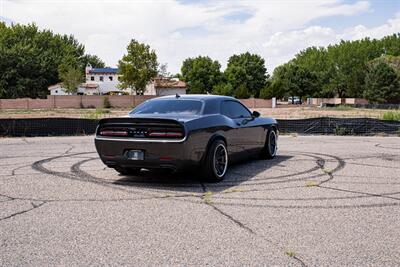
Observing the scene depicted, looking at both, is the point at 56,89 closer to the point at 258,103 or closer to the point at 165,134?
the point at 258,103

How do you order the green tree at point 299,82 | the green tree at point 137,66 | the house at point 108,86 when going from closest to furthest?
the green tree at point 137,66
the house at point 108,86
the green tree at point 299,82

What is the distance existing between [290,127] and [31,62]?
6331 centimetres

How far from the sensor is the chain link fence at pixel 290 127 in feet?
54.9

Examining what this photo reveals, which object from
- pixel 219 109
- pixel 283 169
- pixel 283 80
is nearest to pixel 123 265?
pixel 219 109

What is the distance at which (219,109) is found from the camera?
8547 millimetres

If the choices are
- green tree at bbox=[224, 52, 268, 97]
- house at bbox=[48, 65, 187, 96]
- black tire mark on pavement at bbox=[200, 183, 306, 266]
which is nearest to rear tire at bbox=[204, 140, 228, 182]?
black tire mark on pavement at bbox=[200, 183, 306, 266]

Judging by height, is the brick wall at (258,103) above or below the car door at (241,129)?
above

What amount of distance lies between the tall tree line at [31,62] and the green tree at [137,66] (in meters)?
11.0

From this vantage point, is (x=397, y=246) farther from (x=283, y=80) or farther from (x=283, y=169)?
(x=283, y=80)

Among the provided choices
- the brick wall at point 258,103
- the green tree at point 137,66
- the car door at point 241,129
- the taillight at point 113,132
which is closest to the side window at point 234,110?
the car door at point 241,129

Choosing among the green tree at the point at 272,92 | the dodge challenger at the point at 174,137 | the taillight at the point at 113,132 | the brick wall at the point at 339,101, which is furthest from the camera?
the brick wall at the point at 339,101

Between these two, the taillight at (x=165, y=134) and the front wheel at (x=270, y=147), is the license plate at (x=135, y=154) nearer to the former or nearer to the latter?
the taillight at (x=165, y=134)

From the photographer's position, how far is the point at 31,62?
73.2 metres

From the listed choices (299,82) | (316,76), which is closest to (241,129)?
(299,82)
